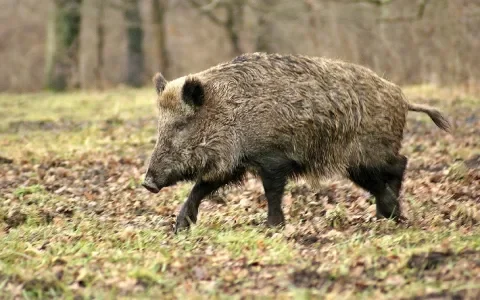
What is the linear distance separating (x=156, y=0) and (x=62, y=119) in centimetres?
1157

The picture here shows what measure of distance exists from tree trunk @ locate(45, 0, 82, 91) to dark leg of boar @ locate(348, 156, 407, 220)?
20.4m

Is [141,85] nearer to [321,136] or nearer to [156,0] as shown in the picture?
[156,0]

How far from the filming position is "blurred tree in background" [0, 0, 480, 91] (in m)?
20.1

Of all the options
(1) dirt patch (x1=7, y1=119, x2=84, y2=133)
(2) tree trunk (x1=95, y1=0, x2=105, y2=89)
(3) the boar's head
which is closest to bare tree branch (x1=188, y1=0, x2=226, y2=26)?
(2) tree trunk (x1=95, y1=0, x2=105, y2=89)

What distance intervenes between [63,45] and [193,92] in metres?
21.0

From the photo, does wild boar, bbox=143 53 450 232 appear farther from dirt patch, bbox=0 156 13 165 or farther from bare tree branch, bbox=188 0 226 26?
bare tree branch, bbox=188 0 226 26

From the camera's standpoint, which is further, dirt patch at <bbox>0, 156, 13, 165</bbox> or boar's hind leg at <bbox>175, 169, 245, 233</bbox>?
dirt patch at <bbox>0, 156, 13, 165</bbox>

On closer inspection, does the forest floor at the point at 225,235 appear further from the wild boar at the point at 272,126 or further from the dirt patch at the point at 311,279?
the wild boar at the point at 272,126

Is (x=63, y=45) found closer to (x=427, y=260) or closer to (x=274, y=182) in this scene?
(x=274, y=182)

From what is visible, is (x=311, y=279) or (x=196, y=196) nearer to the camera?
(x=311, y=279)

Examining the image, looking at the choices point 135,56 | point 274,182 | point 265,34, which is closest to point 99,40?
point 135,56

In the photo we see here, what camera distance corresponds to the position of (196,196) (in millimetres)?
7531

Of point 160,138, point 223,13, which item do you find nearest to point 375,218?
point 160,138

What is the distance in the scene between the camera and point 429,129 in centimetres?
1371
